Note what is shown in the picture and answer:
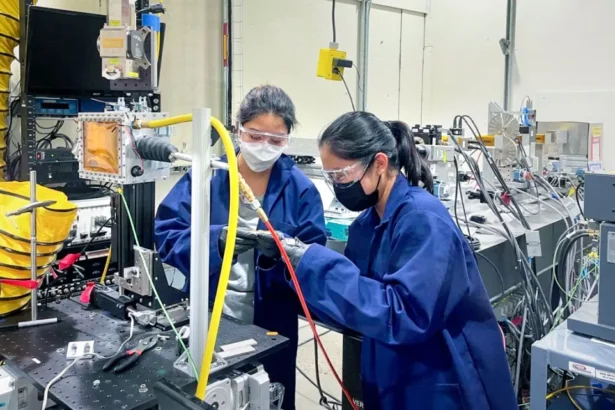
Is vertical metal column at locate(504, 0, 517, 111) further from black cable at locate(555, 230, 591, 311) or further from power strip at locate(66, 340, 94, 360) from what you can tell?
power strip at locate(66, 340, 94, 360)

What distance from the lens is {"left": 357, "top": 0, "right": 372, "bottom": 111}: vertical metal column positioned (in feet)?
17.5

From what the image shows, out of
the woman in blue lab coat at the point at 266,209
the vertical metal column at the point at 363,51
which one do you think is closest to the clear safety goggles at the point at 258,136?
the woman in blue lab coat at the point at 266,209

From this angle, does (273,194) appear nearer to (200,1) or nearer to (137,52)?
(137,52)

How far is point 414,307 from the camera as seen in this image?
113 centimetres

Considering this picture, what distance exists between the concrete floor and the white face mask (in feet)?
5.24

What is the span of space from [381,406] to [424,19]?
5712 mm

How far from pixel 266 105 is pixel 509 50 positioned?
16.0 feet

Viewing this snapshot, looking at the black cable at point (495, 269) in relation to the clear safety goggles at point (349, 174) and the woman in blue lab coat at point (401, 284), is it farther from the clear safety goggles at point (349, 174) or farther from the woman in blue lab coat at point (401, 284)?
the clear safety goggles at point (349, 174)

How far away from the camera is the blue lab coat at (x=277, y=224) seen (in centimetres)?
156

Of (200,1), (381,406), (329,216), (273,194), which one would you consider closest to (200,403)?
(381,406)

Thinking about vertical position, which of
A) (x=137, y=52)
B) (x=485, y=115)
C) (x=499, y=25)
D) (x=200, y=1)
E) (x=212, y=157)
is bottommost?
(x=212, y=157)

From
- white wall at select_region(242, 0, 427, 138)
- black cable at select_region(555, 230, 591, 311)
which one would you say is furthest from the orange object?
white wall at select_region(242, 0, 427, 138)

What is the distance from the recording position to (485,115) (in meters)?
5.96

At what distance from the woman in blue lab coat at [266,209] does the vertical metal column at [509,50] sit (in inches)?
186
